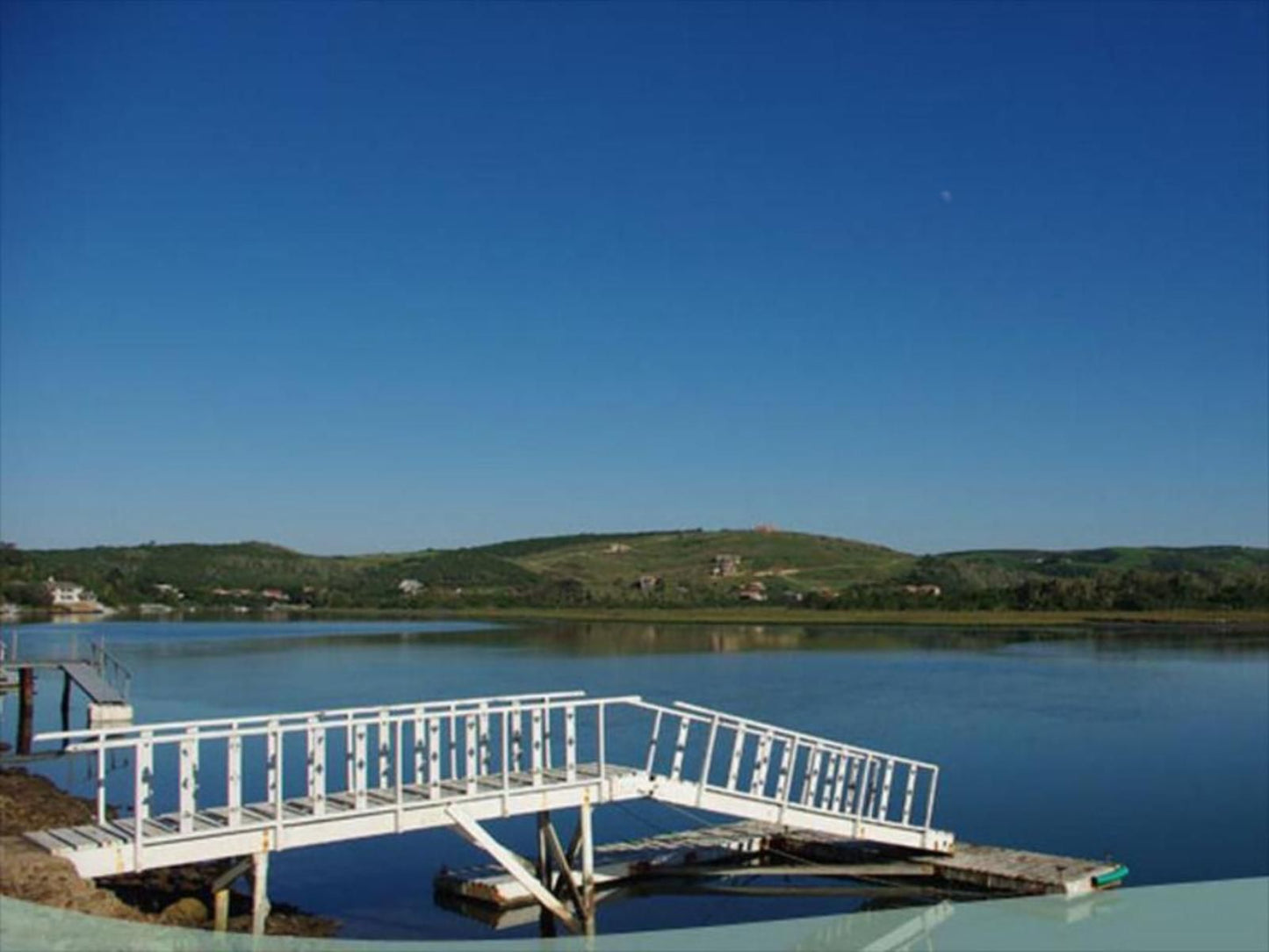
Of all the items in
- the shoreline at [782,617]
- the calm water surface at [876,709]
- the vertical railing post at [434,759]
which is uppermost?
the vertical railing post at [434,759]

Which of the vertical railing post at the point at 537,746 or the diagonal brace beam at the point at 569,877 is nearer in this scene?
the vertical railing post at the point at 537,746

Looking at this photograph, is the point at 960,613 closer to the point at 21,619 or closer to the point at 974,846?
the point at 21,619

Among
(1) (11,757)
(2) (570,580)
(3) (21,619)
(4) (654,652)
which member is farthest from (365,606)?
(1) (11,757)

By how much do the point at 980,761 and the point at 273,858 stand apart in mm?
18404

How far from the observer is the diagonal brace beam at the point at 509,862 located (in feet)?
52.4

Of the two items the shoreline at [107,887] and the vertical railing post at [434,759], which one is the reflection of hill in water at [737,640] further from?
the vertical railing post at [434,759]

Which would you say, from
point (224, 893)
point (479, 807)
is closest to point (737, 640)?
point (479, 807)

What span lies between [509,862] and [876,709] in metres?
29.5

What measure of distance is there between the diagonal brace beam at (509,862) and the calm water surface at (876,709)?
0.87 meters

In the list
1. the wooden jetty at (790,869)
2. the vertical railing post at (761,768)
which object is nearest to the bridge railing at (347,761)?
the wooden jetty at (790,869)

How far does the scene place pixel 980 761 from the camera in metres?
32.6

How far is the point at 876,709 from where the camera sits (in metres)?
44.3

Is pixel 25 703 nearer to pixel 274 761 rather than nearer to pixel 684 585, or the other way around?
pixel 274 761

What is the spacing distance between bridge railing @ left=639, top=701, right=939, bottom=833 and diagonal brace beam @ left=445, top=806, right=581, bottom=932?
210 centimetres
